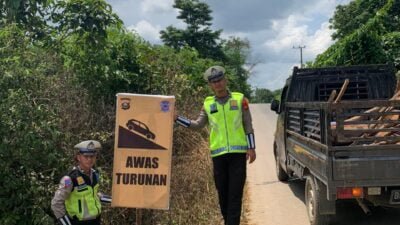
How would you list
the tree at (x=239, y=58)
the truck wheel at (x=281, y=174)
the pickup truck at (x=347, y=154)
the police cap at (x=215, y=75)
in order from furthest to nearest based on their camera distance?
the tree at (x=239, y=58) → the truck wheel at (x=281, y=174) → the pickup truck at (x=347, y=154) → the police cap at (x=215, y=75)

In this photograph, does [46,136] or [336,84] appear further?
[336,84]

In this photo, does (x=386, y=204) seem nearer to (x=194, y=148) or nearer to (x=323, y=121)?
(x=323, y=121)

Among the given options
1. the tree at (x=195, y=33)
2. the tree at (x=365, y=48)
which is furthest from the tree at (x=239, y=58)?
the tree at (x=365, y=48)

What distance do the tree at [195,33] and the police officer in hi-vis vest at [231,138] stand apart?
116 feet

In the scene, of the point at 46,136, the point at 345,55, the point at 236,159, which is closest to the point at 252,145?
the point at 236,159

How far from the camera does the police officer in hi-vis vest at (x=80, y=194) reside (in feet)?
12.9

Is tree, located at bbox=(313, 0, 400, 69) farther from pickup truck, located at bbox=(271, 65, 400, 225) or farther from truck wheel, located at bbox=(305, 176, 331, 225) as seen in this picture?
truck wheel, located at bbox=(305, 176, 331, 225)

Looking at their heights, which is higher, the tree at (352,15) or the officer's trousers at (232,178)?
the tree at (352,15)

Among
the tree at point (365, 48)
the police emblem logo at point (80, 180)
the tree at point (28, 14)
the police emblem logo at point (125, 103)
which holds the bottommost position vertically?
the police emblem logo at point (80, 180)

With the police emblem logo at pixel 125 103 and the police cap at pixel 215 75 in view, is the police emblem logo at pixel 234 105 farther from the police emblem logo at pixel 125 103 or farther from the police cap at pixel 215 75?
the police emblem logo at pixel 125 103

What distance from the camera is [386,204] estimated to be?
17.0 ft

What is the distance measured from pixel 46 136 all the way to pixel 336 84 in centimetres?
500

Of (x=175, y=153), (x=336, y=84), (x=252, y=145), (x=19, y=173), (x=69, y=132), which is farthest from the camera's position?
(x=336, y=84)

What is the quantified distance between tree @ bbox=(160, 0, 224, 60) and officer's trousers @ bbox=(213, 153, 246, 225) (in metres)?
35.3
